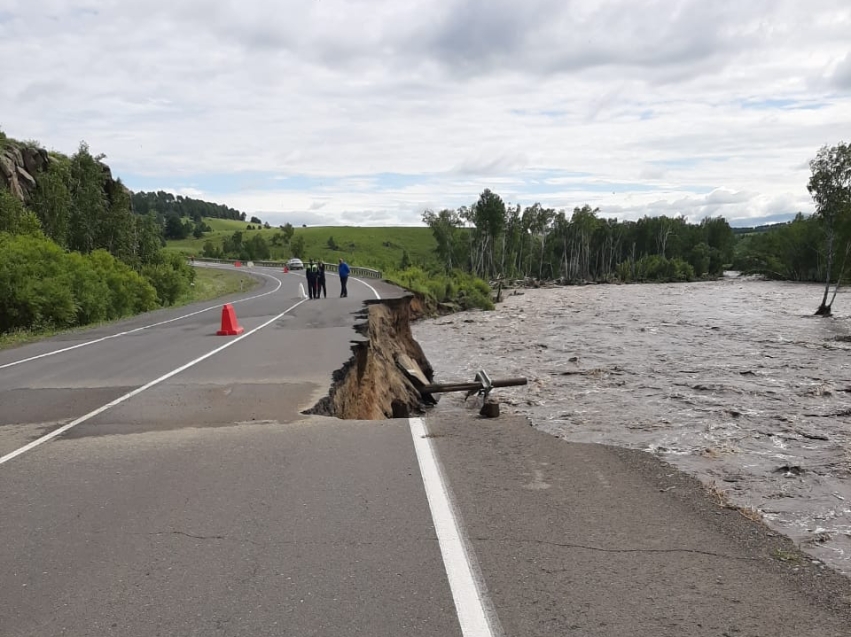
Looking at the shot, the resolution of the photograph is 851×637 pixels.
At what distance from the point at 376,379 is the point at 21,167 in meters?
34.7

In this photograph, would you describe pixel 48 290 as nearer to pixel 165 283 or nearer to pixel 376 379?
pixel 376 379

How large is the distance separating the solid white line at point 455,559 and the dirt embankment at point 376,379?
10.9ft

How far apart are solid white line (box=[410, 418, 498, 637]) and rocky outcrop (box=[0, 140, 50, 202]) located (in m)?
35.8

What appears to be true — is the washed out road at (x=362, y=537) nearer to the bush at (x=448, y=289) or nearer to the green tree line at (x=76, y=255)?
the green tree line at (x=76, y=255)

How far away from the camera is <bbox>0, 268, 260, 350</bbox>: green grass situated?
18.7 m

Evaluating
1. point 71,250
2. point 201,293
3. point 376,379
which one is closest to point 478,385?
point 376,379

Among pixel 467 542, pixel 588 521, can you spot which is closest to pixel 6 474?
pixel 467 542

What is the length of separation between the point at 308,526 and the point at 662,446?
6.17 m

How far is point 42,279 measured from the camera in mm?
22297

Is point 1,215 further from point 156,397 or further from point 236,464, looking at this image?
point 236,464

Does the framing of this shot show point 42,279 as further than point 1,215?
No

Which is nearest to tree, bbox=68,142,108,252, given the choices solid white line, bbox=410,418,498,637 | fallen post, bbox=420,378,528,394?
fallen post, bbox=420,378,528,394

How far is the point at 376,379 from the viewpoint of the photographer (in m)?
14.0

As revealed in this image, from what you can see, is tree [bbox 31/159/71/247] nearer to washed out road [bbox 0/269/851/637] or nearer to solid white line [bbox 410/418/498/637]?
washed out road [bbox 0/269/851/637]
